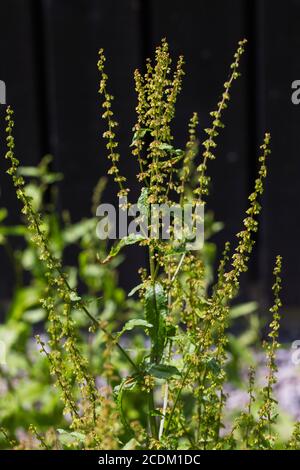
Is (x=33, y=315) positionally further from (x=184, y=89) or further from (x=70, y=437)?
(x=70, y=437)

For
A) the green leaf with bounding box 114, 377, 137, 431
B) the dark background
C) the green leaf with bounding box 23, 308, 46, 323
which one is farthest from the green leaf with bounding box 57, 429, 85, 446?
the dark background

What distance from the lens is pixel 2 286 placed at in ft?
14.9

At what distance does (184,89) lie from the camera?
427 centimetres

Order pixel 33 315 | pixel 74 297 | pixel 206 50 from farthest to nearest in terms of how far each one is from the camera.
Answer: pixel 206 50 → pixel 33 315 → pixel 74 297

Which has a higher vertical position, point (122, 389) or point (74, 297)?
point (74, 297)

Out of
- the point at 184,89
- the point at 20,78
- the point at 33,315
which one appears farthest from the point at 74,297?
the point at 20,78

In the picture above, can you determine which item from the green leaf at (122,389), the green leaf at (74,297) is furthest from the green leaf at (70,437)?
the green leaf at (74,297)

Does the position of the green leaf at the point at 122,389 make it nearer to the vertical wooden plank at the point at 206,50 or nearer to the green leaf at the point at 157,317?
the green leaf at the point at 157,317

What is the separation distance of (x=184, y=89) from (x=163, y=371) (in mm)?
3027

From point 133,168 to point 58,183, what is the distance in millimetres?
394

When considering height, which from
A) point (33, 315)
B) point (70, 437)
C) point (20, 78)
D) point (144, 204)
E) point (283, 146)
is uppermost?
point (20, 78)

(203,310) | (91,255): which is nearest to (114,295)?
(91,255)

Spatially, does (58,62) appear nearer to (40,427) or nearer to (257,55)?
(257,55)

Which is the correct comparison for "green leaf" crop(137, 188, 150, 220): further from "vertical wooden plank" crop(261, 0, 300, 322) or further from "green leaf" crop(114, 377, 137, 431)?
"vertical wooden plank" crop(261, 0, 300, 322)
